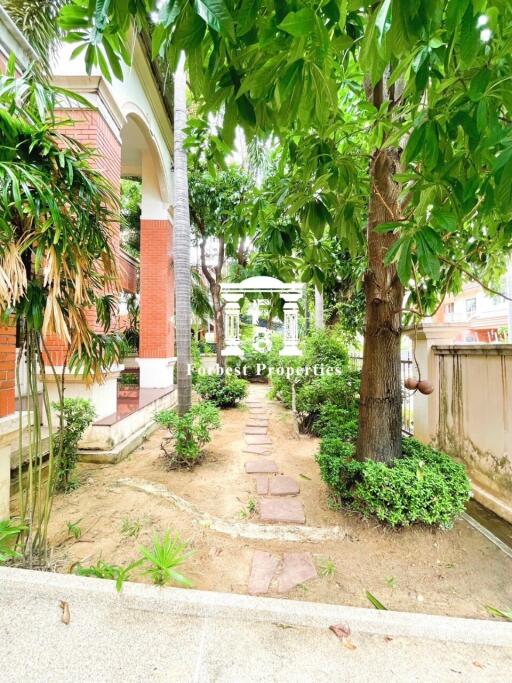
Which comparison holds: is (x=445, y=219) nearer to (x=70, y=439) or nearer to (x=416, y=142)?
(x=416, y=142)

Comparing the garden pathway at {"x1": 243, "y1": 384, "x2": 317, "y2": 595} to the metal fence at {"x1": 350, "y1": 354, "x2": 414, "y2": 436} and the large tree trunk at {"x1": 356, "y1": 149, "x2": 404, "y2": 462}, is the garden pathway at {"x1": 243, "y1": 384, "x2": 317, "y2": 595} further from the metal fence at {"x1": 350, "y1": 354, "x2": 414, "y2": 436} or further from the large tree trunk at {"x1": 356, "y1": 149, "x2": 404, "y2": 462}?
the metal fence at {"x1": 350, "y1": 354, "x2": 414, "y2": 436}

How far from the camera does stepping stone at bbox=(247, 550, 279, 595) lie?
191 centimetres

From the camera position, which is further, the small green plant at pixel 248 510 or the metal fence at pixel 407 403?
the metal fence at pixel 407 403

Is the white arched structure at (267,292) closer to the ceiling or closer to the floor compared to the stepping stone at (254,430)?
closer to the ceiling

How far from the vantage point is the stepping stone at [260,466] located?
3.67 metres

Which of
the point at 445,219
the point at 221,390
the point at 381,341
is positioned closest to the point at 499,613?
the point at 381,341

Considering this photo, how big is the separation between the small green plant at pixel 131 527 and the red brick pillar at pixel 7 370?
121 centimetres

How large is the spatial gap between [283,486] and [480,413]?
207cm

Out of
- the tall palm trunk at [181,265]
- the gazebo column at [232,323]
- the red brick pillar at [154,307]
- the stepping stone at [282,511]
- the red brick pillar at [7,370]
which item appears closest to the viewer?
the red brick pillar at [7,370]

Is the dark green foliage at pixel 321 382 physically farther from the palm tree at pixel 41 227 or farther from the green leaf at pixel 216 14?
the green leaf at pixel 216 14

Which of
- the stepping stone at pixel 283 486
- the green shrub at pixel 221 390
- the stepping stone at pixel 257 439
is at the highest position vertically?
the green shrub at pixel 221 390

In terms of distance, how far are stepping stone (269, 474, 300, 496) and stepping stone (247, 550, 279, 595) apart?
2.96ft

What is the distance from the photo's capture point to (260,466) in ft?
12.5

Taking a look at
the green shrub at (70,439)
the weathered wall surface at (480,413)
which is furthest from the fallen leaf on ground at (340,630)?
the green shrub at (70,439)
